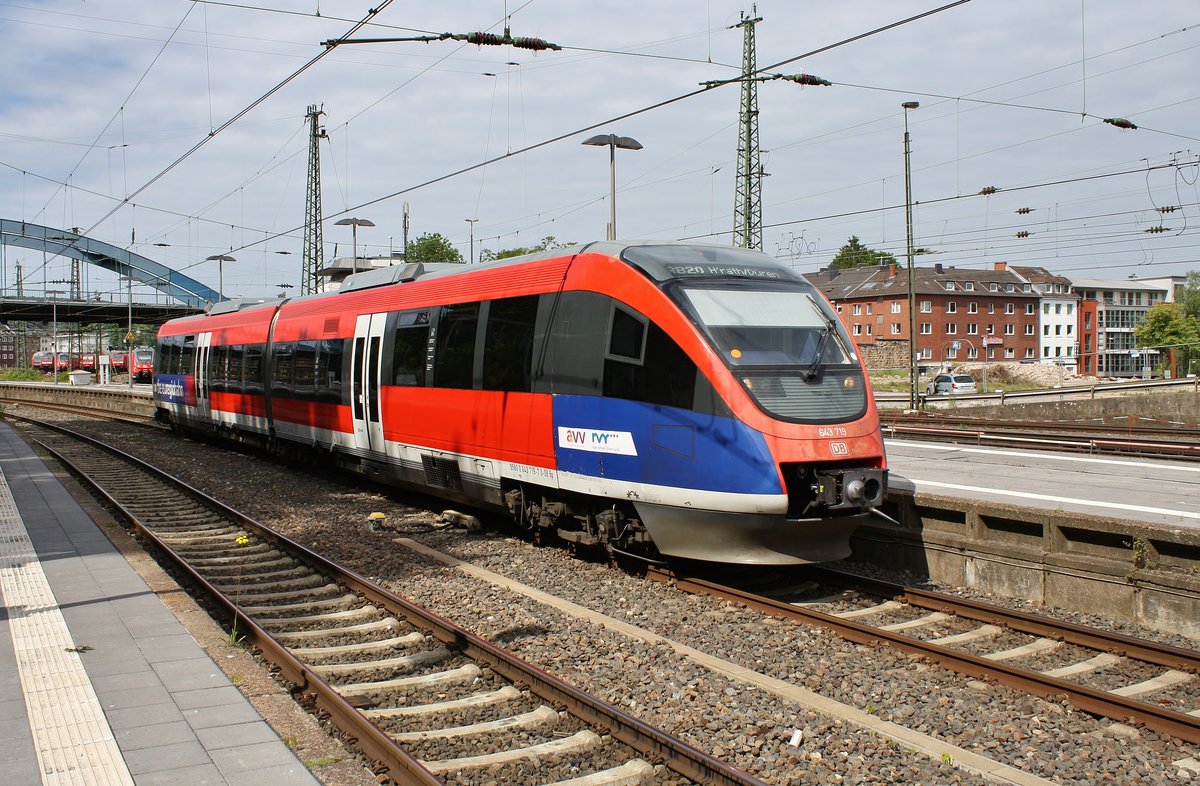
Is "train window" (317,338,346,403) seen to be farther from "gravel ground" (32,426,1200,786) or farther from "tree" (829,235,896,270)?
"tree" (829,235,896,270)

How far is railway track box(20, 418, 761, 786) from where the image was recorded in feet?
17.1

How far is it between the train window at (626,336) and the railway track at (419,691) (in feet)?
9.84

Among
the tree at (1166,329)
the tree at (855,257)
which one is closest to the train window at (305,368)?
the tree at (1166,329)

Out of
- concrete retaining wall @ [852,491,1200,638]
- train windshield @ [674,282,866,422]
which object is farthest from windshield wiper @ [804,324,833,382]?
concrete retaining wall @ [852,491,1200,638]

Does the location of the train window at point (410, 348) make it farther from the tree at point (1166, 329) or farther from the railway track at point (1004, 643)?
the tree at point (1166, 329)

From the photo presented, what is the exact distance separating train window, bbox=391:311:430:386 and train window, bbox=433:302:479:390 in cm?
45

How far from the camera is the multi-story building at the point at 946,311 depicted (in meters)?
79.0

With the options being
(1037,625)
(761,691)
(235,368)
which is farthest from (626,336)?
(235,368)

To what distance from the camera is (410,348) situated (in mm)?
13414

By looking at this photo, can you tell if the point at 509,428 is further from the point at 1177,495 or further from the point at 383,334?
the point at 1177,495

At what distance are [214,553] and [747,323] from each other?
6.73 m

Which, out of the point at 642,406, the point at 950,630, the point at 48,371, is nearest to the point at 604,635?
the point at 642,406

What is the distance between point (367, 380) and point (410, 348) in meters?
1.61

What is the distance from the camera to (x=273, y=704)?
6000 mm
